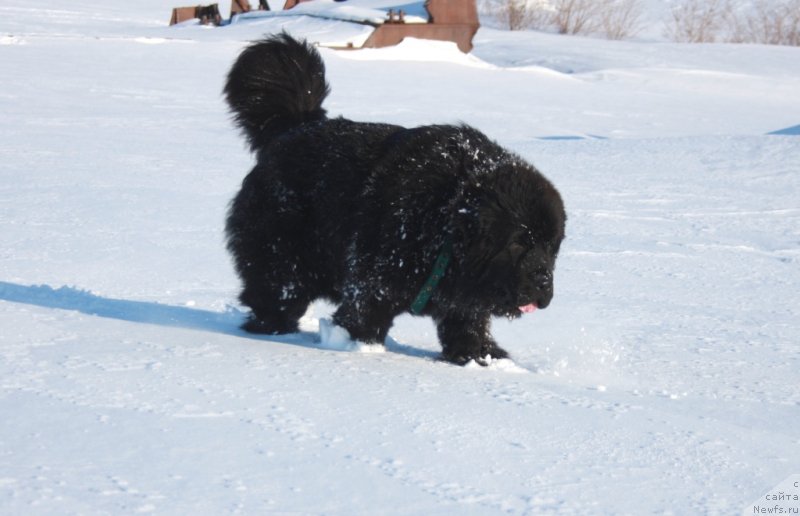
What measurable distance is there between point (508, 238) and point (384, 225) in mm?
538

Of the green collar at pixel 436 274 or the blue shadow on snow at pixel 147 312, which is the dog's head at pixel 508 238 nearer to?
the green collar at pixel 436 274

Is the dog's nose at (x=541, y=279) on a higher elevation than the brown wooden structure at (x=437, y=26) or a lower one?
lower

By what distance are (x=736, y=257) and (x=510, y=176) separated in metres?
3.51

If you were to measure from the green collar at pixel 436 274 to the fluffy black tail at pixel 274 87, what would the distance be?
1286mm

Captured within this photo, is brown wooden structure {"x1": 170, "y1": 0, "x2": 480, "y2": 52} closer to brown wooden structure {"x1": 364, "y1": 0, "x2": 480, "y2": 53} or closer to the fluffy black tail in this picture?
brown wooden structure {"x1": 364, "y1": 0, "x2": 480, "y2": 53}

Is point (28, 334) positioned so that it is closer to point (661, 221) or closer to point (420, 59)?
point (661, 221)

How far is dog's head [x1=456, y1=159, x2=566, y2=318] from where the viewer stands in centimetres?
418

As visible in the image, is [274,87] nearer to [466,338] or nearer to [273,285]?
[273,285]

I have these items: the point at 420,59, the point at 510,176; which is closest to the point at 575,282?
the point at 510,176

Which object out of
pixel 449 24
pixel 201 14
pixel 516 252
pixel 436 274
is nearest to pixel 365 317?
pixel 436 274

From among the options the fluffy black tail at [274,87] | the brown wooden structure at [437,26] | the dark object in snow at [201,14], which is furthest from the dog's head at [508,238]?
the dark object in snow at [201,14]

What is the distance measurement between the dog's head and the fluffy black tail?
4.35 ft

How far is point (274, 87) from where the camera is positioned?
5.17 m

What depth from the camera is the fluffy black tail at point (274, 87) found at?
5.12m
